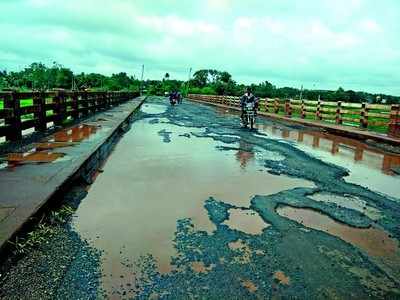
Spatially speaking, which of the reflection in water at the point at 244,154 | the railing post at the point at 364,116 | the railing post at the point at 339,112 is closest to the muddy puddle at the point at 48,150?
the reflection in water at the point at 244,154

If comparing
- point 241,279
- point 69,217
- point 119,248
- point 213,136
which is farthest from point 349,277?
point 213,136

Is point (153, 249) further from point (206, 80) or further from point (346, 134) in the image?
point (206, 80)

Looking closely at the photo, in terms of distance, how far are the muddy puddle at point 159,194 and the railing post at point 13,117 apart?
229 centimetres

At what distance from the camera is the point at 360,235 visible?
4137 mm

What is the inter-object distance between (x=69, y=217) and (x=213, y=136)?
8.87 metres

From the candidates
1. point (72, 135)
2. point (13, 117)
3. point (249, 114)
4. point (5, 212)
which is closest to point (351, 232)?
point (5, 212)

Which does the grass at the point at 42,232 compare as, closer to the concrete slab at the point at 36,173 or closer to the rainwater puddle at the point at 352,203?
the concrete slab at the point at 36,173

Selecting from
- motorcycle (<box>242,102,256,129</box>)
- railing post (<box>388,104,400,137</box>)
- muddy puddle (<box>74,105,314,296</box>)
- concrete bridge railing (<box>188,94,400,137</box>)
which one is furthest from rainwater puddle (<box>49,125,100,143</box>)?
concrete bridge railing (<box>188,94,400,137</box>)

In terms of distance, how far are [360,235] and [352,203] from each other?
1.27 m

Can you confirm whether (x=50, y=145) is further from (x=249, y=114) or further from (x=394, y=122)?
(x=394, y=122)

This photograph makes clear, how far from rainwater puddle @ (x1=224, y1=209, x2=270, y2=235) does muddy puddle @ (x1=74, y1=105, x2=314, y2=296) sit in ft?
0.04

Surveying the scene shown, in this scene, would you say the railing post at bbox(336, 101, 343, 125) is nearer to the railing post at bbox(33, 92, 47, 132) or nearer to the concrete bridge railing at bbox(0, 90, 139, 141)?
the concrete bridge railing at bbox(0, 90, 139, 141)

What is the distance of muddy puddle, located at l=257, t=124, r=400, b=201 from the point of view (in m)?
6.75

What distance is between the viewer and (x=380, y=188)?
6406 mm
